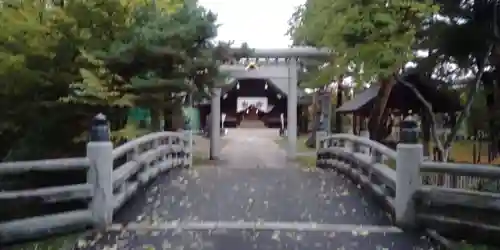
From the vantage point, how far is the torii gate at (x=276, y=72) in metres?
19.0

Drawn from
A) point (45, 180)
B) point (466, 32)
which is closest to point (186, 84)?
point (45, 180)

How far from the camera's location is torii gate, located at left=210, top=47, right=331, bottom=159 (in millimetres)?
19016

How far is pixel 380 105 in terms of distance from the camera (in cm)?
1569

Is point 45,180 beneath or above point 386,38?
beneath

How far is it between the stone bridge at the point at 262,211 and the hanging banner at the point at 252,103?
991 inches

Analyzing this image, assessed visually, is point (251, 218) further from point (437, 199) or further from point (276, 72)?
point (276, 72)

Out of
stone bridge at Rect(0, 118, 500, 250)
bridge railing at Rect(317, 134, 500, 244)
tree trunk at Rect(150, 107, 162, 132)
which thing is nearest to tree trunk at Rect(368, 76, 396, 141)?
tree trunk at Rect(150, 107, 162, 132)

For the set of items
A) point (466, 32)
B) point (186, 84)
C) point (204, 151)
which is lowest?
point (204, 151)

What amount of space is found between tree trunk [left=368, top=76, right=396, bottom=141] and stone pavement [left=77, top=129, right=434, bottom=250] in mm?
5598

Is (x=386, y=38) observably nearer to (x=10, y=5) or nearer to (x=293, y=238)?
(x=293, y=238)

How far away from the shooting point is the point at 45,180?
35.4 feet

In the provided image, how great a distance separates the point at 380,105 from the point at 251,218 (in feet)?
33.6

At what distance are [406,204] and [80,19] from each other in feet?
25.1

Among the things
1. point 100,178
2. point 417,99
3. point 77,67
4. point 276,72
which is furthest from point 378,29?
point 276,72
